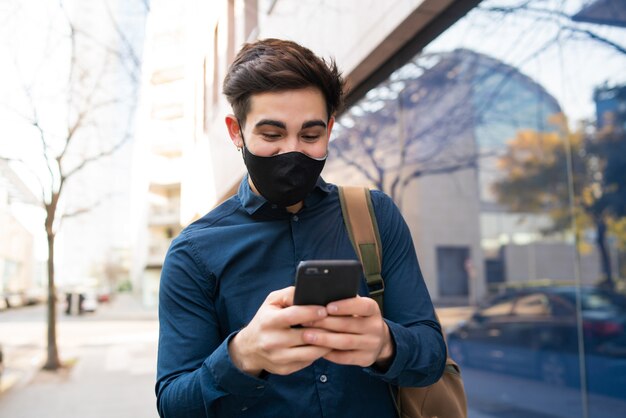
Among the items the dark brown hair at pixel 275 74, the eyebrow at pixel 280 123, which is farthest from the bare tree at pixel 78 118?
the eyebrow at pixel 280 123

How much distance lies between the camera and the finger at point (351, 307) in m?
0.97

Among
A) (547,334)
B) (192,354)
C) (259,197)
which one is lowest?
(547,334)

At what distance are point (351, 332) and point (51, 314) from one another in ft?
13.6

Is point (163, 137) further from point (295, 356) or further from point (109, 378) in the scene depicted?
point (295, 356)

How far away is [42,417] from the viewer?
412 cm

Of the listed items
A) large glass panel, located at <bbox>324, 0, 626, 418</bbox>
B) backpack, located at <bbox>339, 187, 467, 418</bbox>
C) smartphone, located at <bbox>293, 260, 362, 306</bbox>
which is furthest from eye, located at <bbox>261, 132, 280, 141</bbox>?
large glass panel, located at <bbox>324, 0, 626, 418</bbox>

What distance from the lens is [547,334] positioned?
4523 mm

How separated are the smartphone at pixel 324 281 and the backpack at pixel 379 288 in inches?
13.8

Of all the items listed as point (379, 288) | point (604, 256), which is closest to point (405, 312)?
point (379, 288)

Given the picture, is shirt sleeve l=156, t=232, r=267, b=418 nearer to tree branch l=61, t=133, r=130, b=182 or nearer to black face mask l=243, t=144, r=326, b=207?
black face mask l=243, t=144, r=326, b=207

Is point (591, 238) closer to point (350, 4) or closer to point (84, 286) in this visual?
point (350, 4)

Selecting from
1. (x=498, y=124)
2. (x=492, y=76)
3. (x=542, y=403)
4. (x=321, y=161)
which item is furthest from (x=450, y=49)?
(x=321, y=161)

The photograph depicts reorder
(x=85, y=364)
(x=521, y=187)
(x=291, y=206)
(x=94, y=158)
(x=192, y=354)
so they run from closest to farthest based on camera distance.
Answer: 1. (x=192, y=354)
2. (x=291, y=206)
3. (x=85, y=364)
4. (x=94, y=158)
5. (x=521, y=187)

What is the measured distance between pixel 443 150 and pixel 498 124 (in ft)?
1.70
